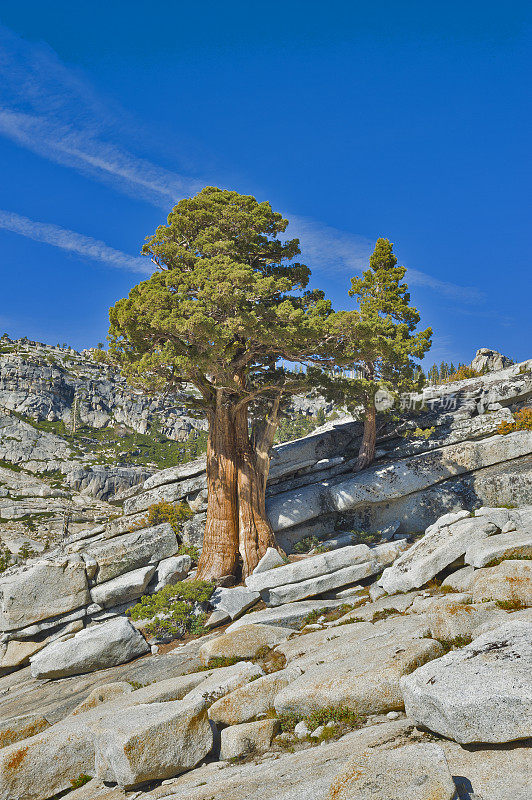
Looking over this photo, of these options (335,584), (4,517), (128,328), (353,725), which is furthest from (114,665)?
(4,517)

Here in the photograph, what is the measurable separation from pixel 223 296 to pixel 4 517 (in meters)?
96.4

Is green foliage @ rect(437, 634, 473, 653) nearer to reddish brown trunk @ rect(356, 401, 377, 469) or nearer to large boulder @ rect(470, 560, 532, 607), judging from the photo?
large boulder @ rect(470, 560, 532, 607)

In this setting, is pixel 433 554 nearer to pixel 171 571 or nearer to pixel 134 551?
pixel 171 571

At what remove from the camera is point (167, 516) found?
82.1 feet

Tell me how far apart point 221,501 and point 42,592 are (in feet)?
28.8

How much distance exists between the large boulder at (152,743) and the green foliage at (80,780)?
34.9 inches

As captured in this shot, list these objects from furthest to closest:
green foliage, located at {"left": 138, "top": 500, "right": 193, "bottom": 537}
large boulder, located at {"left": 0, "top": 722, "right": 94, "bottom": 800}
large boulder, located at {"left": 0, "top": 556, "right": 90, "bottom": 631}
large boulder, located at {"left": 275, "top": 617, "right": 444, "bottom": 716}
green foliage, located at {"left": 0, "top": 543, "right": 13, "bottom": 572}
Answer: green foliage, located at {"left": 0, "top": 543, "right": 13, "bottom": 572} < green foliage, located at {"left": 138, "top": 500, "right": 193, "bottom": 537} < large boulder, located at {"left": 0, "top": 556, "right": 90, "bottom": 631} < large boulder, located at {"left": 0, "top": 722, "right": 94, "bottom": 800} < large boulder, located at {"left": 275, "top": 617, "right": 444, "bottom": 716}

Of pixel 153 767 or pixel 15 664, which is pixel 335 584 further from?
pixel 15 664

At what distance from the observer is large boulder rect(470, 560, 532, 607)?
10055mm

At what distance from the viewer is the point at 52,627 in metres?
20.7

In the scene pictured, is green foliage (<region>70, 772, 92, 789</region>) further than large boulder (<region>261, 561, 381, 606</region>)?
No

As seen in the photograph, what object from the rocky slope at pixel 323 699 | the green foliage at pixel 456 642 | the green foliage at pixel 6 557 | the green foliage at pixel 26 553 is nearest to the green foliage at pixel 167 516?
the rocky slope at pixel 323 699

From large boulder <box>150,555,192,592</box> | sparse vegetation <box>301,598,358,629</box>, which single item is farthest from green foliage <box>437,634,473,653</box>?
large boulder <box>150,555,192,592</box>

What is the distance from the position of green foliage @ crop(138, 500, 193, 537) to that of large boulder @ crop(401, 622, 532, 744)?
19.1 metres
